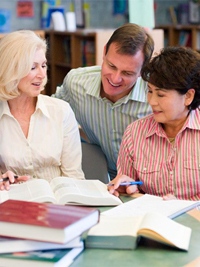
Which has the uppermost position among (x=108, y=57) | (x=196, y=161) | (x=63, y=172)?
(x=108, y=57)

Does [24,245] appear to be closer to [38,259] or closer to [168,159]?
[38,259]

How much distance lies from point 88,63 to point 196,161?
3455 mm

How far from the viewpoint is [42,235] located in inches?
44.1

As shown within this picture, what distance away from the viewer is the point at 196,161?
1854 mm

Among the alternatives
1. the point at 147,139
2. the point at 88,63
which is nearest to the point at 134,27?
the point at 147,139

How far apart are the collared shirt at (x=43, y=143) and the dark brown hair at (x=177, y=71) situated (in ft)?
1.66

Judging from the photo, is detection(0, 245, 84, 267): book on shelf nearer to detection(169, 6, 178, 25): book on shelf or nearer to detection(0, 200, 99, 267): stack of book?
detection(0, 200, 99, 267): stack of book

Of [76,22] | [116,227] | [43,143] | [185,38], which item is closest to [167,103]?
[43,143]

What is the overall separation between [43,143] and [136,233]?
0.97 m

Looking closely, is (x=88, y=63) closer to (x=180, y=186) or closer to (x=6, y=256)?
(x=180, y=186)

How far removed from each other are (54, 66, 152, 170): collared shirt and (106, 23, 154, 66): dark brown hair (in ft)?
0.71

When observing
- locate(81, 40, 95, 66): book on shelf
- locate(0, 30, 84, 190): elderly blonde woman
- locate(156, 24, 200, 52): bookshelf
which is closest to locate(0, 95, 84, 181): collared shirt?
locate(0, 30, 84, 190): elderly blonde woman

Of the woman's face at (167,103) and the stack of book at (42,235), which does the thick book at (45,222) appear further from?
the woman's face at (167,103)

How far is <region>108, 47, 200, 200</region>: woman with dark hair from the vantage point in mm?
1837
